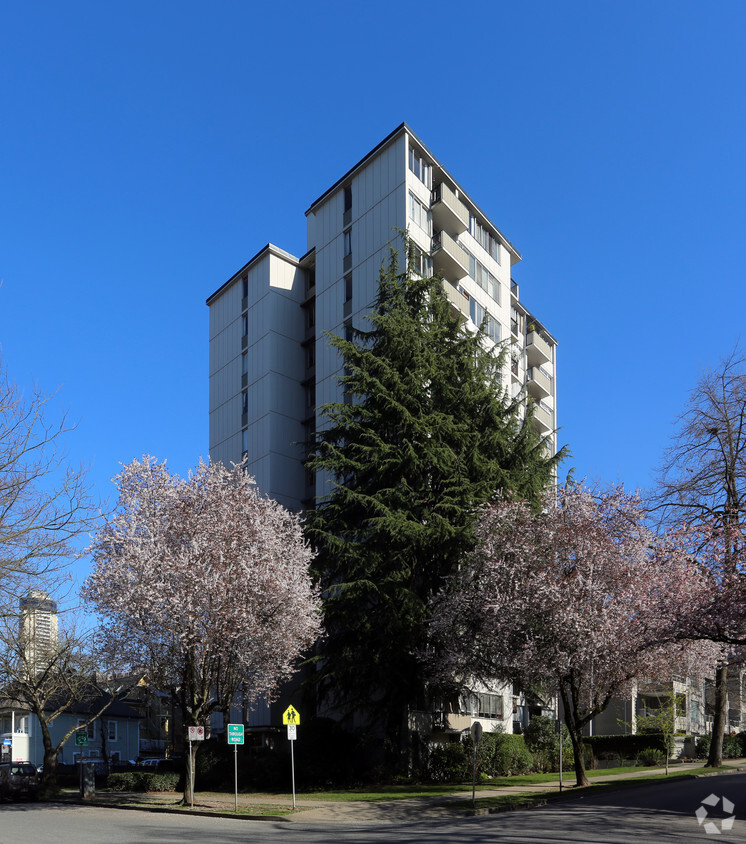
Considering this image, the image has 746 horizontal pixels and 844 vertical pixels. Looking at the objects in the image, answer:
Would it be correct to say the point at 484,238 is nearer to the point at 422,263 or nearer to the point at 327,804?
the point at 422,263

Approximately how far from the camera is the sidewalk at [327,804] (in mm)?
23578

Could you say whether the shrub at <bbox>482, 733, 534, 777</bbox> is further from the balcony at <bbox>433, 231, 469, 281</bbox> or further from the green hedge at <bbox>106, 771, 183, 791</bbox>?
the balcony at <bbox>433, 231, 469, 281</bbox>

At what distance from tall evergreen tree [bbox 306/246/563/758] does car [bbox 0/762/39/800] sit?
1210 cm

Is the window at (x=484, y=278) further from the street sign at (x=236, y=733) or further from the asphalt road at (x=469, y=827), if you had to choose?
the asphalt road at (x=469, y=827)

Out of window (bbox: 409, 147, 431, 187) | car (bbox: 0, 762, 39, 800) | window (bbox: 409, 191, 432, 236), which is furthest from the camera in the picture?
window (bbox: 409, 147, 431, 187)

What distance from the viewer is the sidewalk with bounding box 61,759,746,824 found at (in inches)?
928

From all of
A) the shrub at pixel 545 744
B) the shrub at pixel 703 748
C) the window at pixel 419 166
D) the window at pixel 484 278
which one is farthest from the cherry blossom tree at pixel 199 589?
the shrub at pixel 703 748

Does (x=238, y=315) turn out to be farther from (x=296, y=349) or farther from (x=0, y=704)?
(x=0, y=704)

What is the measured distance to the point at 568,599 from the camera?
91.0 ft

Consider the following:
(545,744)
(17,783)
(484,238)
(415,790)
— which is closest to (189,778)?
(415,790)

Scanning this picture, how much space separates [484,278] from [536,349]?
15368 mm

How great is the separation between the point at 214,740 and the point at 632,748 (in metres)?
25.5

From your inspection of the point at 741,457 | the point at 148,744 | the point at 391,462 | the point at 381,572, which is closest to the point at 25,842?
the point at 381,572

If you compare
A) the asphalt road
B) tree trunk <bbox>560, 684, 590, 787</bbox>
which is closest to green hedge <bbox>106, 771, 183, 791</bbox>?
the asphalt road
